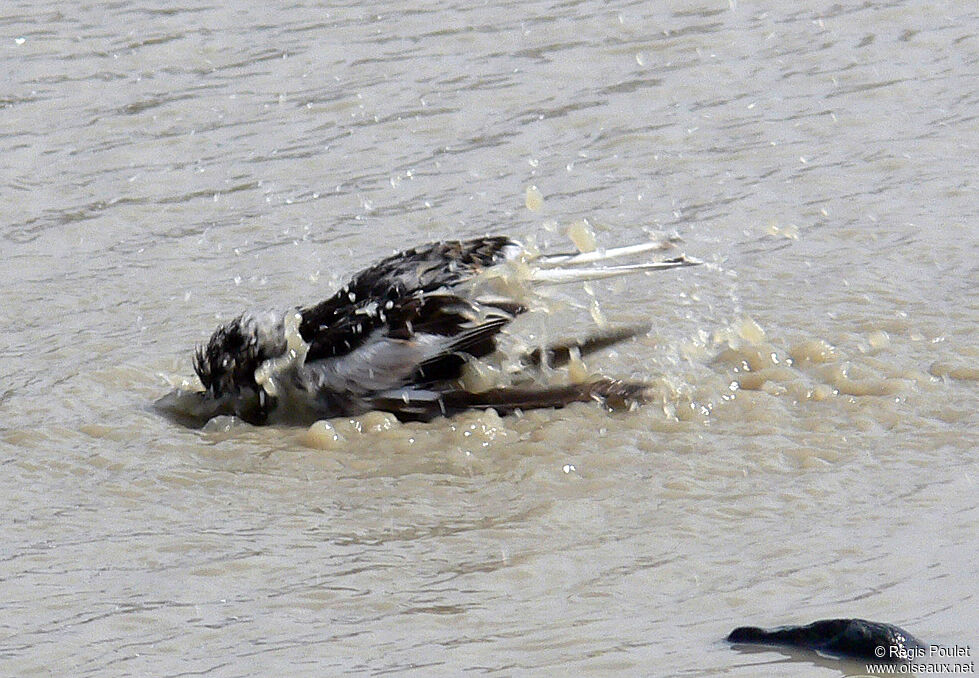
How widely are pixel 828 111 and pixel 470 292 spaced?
3.53m

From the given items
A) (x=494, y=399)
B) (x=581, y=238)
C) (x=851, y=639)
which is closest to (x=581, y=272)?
(x=581, y=238)

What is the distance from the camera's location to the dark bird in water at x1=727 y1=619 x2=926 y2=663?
3502 millimetres

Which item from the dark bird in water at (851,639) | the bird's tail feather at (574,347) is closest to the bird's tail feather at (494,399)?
the bird's tail feather at (574,347)

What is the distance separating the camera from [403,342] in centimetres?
546

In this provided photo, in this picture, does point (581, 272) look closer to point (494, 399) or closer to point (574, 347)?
point (574, 347)

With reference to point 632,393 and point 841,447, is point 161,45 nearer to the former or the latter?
point 632,393

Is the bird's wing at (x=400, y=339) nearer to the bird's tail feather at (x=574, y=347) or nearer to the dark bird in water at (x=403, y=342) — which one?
the dark bird in water at (x=403, y=342)

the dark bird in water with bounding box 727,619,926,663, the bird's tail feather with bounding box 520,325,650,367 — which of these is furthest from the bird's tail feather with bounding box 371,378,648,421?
the dark bird in water with bounding box 727,619,926,663

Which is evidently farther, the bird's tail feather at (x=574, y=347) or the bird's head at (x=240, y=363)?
the bird's tail feather at (x=574, y=347)

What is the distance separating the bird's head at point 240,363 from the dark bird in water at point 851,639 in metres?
2.50

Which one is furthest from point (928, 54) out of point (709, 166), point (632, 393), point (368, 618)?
point (368, 618)

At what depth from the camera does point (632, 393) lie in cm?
554

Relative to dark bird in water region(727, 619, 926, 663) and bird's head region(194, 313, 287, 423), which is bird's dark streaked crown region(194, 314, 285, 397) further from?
dark bird in water region(727, 619, 926, 663)

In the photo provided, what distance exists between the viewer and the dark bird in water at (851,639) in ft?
11.5
